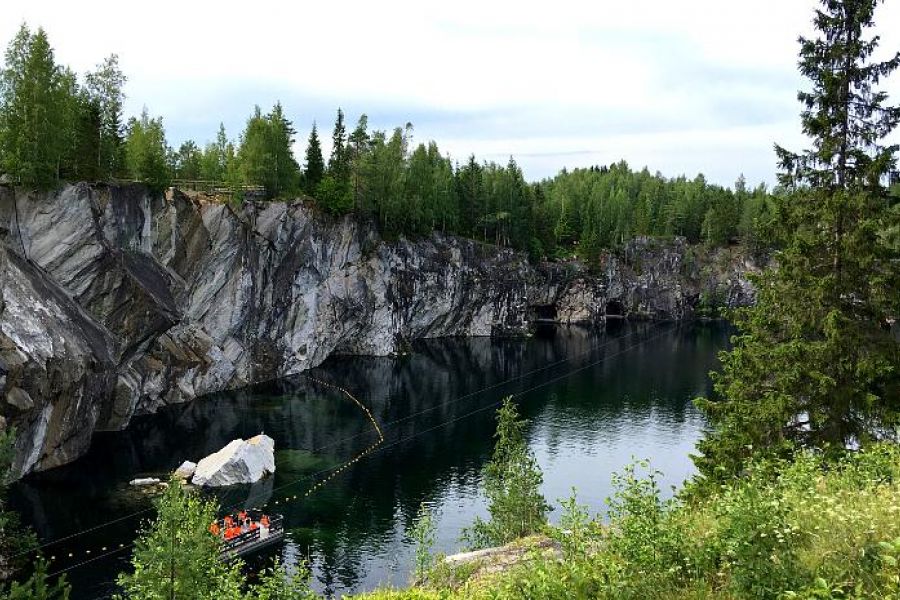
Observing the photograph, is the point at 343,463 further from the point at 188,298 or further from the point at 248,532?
the point at 188,298

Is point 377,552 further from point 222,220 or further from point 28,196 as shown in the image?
point 222,220

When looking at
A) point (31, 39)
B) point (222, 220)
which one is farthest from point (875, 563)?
point (222, 220)

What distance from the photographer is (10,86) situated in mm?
45969

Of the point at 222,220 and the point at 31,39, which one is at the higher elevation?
the point at 31,39

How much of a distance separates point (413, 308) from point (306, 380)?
29.3 metres

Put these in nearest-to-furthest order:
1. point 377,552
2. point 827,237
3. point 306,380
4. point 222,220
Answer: point 827,237
point 377,552
point 222,220
point 306,380

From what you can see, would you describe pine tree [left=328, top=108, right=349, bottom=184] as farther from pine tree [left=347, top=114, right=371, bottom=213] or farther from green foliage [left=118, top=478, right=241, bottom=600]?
green foliage [left=118, top=478, right=241, bottom=600]

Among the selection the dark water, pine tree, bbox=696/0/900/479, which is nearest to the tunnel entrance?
the dark water

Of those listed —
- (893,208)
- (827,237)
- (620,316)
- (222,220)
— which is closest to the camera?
(827,237)

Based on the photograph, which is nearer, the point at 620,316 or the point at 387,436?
the point at 387,436

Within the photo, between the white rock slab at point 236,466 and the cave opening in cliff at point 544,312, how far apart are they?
297 feet

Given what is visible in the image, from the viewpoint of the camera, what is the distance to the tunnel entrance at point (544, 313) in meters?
132

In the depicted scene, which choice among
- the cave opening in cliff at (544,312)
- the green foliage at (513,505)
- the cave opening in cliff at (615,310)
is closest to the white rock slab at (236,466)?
the green foliage at (513,505)

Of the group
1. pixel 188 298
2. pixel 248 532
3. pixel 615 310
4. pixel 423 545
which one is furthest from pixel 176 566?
pixel 615 310
